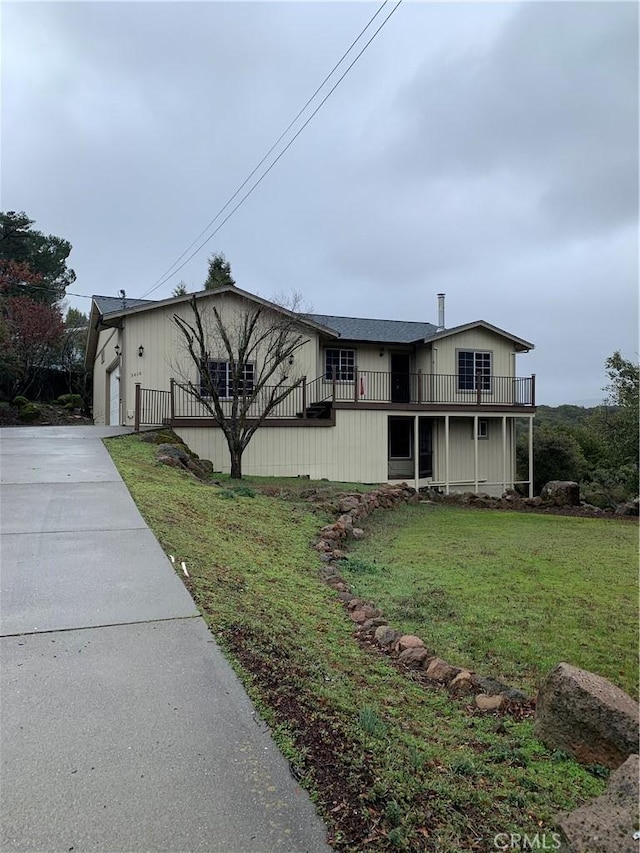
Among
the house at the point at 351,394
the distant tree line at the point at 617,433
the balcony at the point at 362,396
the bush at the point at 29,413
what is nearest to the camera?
the balcony at the point at 362,396

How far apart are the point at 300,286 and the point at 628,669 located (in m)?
15.8

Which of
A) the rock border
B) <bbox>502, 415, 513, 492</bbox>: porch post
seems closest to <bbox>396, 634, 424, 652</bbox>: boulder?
the rock border

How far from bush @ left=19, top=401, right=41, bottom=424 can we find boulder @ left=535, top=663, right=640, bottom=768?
24076mm

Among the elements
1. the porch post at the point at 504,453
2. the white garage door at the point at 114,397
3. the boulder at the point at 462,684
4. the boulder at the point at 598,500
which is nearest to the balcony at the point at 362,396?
the porch post at the point at 504,453

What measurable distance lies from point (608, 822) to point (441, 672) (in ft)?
5.62

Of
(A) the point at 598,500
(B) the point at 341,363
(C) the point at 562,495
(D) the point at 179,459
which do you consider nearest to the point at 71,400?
(B) the point at 341,363

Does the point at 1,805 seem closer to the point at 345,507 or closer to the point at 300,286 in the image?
the point at 345,507

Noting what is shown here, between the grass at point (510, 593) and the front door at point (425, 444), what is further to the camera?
the front door at point (425, 444)

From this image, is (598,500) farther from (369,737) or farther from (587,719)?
(369,737)

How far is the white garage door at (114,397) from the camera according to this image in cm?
1714

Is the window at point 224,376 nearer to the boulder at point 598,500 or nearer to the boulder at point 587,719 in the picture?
the boulder at point 598,500

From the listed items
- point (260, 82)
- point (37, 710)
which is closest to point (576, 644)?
point (37, 710)

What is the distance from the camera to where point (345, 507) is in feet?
32.0

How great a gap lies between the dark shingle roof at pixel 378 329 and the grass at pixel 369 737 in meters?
14.8
